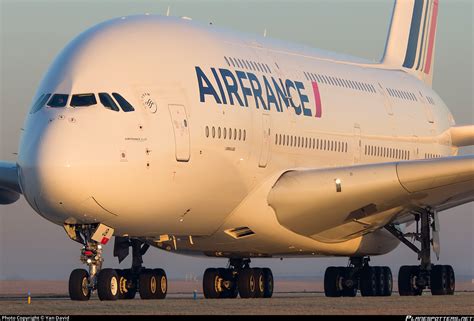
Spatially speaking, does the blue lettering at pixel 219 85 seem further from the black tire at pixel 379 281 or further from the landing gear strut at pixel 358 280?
the black tire at pixel 379 281

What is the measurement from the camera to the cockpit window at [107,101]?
104 feet

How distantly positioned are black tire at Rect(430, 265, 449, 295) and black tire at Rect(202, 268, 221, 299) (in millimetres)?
6278

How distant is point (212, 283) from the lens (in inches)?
1598

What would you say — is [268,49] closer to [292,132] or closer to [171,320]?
[292,132]

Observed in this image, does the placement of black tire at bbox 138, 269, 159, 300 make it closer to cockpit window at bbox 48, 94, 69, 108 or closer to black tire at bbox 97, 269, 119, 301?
black tire at bbox 97, 269, 119, 301

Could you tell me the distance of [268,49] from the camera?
1561 inches

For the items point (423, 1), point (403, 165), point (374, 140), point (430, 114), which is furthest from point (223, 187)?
point (423, 1)

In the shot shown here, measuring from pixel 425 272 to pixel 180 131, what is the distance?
36.2 ft

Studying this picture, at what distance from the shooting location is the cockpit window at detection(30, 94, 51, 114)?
31672 millimetres

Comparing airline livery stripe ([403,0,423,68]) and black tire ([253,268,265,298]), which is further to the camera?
airline livery stripe ([403,0,423,68])

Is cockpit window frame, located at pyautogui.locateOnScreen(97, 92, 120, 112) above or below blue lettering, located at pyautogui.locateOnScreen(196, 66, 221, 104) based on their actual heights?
below

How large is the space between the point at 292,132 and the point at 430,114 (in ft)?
37.8

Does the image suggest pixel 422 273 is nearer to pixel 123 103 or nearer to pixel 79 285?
pixel 123 103

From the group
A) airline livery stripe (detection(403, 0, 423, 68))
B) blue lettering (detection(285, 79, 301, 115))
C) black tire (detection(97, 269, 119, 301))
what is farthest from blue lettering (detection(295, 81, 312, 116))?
airline livery stripe (detection(403, 0, 423, 68))
